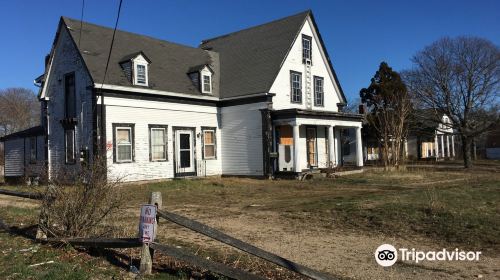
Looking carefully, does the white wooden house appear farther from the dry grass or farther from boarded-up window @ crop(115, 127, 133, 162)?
the dry grass

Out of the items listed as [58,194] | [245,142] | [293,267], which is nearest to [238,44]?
[245,142]

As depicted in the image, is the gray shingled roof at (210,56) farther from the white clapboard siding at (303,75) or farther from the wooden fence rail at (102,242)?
the wooden fence rail at (102,242)

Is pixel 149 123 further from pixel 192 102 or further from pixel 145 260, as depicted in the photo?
pixel 145 260

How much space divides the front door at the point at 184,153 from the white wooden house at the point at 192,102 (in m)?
0.06

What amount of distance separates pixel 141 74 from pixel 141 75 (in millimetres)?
50

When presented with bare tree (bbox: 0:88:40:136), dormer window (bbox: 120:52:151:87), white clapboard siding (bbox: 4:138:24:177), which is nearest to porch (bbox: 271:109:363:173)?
dormer window (bbox: 120:52:151:87)

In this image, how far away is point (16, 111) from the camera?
2731 inches

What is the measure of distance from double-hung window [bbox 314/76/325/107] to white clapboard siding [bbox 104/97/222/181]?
23.6ft

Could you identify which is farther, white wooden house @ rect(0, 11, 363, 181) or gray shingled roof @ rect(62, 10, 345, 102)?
gray shingled roof @ rect(62, 10, 345, 102)

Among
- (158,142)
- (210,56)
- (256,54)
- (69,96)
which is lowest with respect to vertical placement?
Result: (158,142)

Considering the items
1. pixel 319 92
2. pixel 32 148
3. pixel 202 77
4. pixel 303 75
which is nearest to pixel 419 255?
pixel 202 77

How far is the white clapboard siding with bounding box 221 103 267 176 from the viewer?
24.3m

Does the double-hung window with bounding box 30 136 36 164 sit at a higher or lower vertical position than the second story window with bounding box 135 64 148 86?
lower

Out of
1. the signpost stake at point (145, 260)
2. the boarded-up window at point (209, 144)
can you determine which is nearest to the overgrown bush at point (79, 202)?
the signpost stake at point (145, 260)
